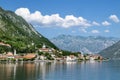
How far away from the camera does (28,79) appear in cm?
8662

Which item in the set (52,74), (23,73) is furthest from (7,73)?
(52,74)

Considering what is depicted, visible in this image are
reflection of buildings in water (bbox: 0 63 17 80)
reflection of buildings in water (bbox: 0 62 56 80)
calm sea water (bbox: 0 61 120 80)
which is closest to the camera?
reflection of buildings in water (bbox: 0 63 17 80)

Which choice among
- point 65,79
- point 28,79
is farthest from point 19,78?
point 65,79

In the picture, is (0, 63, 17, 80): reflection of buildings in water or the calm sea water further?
the calm sea water

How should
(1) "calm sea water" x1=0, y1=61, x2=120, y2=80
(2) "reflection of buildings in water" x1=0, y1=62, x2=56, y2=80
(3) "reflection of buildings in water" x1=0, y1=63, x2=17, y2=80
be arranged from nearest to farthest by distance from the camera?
(3) "reflection of buildings in water" x1=0, y1=63, x2=17, y2=80 < (2) "reflection of buildings in water" x1=0, y1=62, x2=56, y2=80 < (1) "calm sea water" x1=0, y1=61, x2=120, y2=80

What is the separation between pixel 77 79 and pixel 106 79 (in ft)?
28.4

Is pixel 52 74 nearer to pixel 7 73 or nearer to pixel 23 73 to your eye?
pixel 23 73

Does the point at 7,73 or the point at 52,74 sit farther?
the point at 52,74

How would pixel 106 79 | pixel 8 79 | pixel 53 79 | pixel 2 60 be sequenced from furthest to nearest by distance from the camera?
pixel 2 60
pixel 106 79
pixel 53 79
pixel 8 79

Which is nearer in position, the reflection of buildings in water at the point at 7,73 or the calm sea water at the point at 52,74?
the reflection of buildings in water at the point at 7,73

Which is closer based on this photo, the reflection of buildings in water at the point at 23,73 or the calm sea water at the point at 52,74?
the reflection of buildings in water at the point at 23,73

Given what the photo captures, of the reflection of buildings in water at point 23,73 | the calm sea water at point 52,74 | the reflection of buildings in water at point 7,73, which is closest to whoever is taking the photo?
the reflection of buildings in water at point 7,73

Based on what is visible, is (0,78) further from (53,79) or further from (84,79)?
(84,79)

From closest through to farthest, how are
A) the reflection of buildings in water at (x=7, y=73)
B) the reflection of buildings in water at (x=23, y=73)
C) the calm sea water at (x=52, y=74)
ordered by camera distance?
the reflection of buildings in water at (x=7, y=73), the reflection of buildings in water at (x=23, y=73), the calm sea water at (x=52, y=74)
